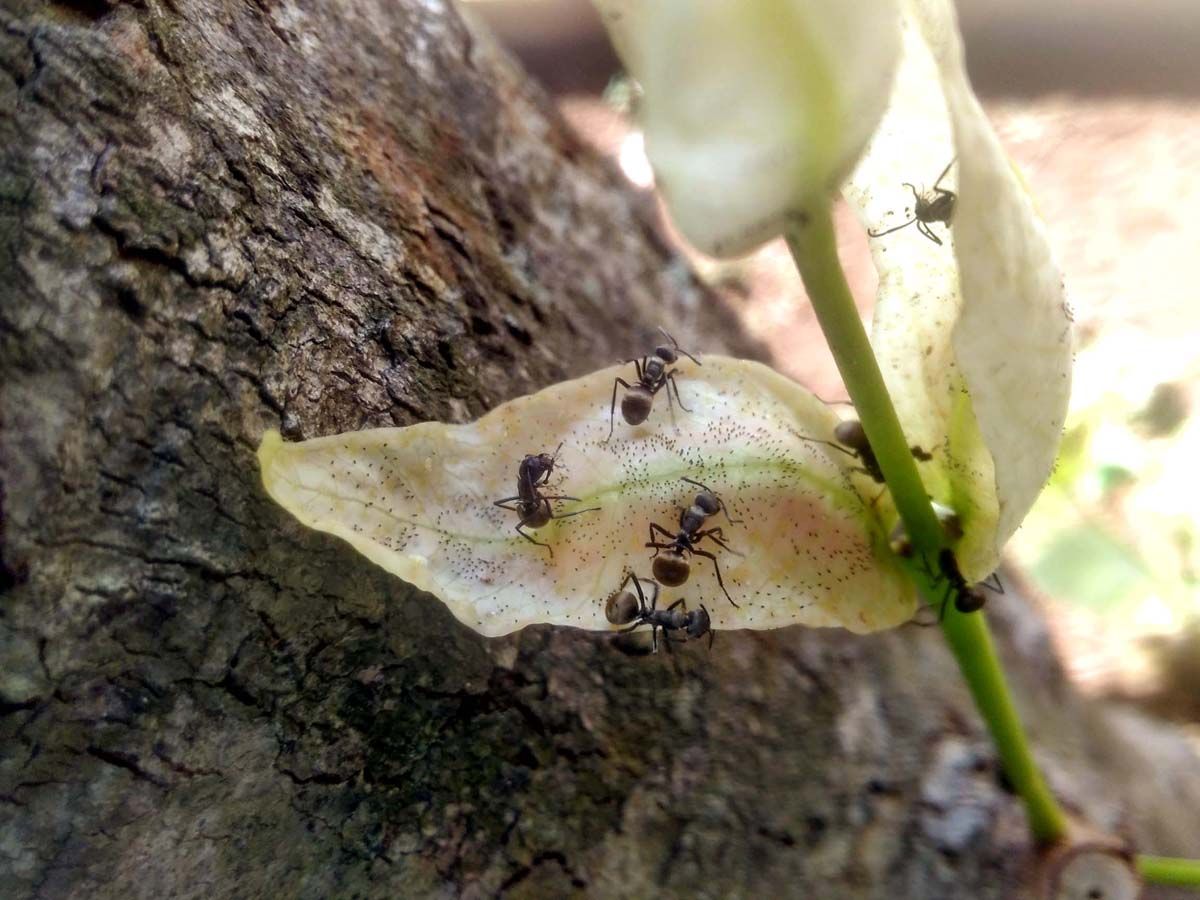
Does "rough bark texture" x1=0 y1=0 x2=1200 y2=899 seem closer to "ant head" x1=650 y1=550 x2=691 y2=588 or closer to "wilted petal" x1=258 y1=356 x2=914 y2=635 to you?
"wilted petal" x1=258 y1=356 x2=914 y2=635

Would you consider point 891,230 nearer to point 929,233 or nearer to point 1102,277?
point 929,233

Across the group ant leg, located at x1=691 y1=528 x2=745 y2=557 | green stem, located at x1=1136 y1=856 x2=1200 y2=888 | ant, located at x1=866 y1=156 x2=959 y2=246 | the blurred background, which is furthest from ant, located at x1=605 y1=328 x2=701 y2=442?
the blurred background

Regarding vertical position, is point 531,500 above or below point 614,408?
below

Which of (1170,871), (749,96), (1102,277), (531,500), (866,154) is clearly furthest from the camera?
(1102,277)

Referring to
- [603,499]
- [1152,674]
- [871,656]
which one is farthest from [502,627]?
[1152,674]

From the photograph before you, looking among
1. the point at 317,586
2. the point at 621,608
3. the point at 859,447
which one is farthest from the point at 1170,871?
the point at 317,586

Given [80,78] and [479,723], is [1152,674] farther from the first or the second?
[80,78]
